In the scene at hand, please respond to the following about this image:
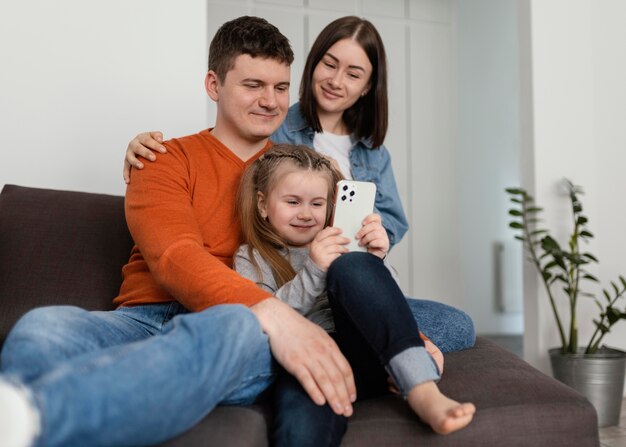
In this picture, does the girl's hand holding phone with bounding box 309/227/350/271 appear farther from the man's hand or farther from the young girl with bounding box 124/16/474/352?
the young girl with bounding box 124/16/474/352

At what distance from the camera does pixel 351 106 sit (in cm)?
218

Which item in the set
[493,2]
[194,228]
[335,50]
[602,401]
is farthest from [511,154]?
[194,228]

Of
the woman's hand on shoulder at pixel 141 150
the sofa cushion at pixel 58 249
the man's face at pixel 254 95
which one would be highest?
the man's face at pixel 254 95

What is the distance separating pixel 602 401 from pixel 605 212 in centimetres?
92

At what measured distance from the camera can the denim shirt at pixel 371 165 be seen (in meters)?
2.05

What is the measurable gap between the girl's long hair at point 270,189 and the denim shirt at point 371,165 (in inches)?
19.2

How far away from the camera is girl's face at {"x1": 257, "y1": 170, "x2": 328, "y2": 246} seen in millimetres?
1498

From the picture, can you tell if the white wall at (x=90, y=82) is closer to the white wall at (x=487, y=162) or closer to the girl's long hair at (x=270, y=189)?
the girl's long hair at (x=270, y=189)

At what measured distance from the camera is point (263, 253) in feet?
4.70

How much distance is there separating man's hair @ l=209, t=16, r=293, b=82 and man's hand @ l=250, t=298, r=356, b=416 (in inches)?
25.9

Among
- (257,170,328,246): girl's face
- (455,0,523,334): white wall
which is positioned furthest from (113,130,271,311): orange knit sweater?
(455,0,523,334): white wall

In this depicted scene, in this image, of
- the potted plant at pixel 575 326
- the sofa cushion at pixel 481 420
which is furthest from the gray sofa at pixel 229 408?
the potted plant at pixel 575 326

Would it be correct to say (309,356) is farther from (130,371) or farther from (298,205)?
(298,205)

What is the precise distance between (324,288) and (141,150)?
571 millimetres
